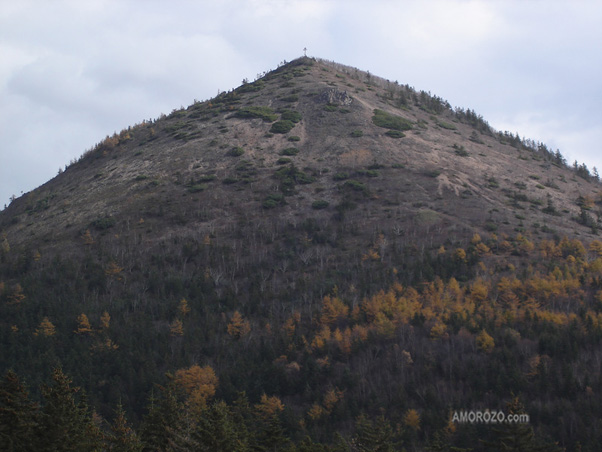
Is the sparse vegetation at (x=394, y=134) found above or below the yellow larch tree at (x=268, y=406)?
above

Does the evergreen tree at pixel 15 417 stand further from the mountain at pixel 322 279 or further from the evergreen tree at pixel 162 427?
the mountain at pixel 322 279

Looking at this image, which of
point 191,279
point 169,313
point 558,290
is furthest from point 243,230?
point 558,290

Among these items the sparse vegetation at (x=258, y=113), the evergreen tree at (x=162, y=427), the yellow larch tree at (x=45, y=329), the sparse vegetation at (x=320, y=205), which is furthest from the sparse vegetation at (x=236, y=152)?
the evergreen tree at (x=162, y=427)

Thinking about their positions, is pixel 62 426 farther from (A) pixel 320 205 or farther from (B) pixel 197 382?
(A) pixel 320 205

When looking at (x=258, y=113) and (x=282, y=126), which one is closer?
(x=282, y=126)

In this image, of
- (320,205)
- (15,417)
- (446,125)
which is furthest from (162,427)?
(446,125)

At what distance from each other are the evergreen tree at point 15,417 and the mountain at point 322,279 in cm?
2490

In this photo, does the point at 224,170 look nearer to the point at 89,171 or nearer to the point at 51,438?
the point at 89,171

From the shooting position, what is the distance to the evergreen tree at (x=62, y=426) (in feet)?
108

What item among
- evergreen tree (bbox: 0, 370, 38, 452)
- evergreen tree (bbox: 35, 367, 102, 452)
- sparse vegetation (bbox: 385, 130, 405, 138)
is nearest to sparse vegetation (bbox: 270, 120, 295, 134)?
sparse vegetation (bbox: 385, 130, 405, 138)

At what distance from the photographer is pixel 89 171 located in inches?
5369

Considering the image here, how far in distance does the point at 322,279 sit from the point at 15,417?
54223 mm

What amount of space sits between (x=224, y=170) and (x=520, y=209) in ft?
180

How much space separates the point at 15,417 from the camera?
3198 centimetres
